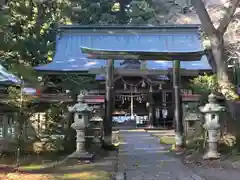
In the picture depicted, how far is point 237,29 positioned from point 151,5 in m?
13.0

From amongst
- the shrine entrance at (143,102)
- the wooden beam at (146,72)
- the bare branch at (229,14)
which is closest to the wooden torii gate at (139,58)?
the wooden beam at (146,72)

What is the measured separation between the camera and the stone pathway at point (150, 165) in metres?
7.10

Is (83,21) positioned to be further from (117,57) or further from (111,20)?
(117,57)

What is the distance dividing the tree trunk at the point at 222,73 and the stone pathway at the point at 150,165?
2.26 metres

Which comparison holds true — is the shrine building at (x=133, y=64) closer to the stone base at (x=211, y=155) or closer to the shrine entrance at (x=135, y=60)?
the shrine entrance at (x=135, y=60)

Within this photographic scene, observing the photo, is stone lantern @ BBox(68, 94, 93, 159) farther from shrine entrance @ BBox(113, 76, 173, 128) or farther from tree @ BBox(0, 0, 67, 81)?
shrine entrance @ BBox(113, 76, 173, 128)

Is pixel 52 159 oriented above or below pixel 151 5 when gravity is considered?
below

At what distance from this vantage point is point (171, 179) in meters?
6.79

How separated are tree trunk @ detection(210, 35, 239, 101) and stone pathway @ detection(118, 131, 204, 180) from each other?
2.26 m

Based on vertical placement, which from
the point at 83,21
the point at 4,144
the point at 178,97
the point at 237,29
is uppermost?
the point at 83,21

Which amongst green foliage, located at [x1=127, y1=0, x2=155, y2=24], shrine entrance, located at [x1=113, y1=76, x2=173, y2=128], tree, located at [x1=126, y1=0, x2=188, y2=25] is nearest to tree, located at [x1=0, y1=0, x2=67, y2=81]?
shrine entrance, located at [x1=113, y1=76, x2=173, y2=128]

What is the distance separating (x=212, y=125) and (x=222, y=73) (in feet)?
5.72

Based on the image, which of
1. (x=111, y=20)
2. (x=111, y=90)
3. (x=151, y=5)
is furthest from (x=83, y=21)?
(x=111, y=90)

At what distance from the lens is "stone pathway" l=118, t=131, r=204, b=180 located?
279 inches
